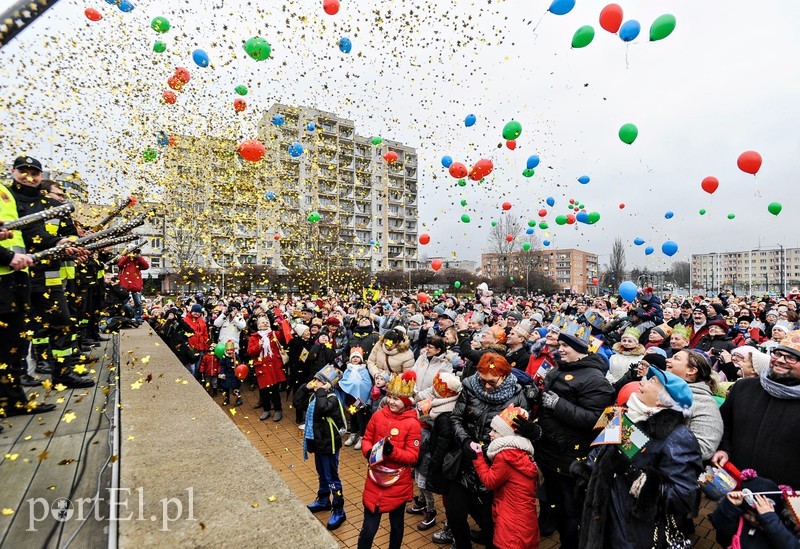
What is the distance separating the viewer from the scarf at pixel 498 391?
3.69 meters

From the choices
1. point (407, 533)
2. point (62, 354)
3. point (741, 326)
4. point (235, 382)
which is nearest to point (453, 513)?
point (407, 533)

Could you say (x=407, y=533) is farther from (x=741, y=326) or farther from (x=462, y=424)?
(x=741, y=326)

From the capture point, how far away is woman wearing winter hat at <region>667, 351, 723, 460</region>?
116 inches

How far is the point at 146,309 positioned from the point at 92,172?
815 centimetres

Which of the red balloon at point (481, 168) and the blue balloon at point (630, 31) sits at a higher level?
the blue balloon at point (630, 31)

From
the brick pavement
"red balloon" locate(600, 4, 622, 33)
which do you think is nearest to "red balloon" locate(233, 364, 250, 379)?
the brick pavement

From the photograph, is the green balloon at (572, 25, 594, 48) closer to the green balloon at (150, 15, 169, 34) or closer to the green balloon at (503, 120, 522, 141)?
the green balloon at (503, 120, 522, 141)

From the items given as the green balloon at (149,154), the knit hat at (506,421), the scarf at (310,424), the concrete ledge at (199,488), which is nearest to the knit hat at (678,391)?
the knit hat at (506,421)

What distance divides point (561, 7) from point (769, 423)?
6.49 meters

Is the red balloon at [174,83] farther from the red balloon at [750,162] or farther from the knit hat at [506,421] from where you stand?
the red balloon at [750,162]

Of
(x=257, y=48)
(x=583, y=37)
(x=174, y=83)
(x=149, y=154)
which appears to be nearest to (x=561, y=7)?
(x=583, y=37)

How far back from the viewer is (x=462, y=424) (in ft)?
12.4

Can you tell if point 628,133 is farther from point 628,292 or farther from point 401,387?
point 401,387

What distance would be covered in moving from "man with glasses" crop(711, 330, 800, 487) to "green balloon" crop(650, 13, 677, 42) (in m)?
5.79
